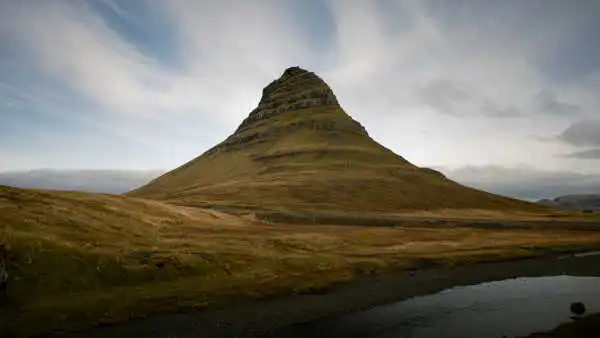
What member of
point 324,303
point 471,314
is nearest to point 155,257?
point 324,303

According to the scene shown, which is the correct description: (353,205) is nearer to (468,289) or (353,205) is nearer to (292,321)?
(468,289)

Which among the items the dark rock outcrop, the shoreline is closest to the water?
the shoreline

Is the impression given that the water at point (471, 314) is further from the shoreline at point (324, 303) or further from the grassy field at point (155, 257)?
the grassy field at point (155, 257)

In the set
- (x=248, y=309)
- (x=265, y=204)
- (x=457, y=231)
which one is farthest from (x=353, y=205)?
(x=248, y=309)

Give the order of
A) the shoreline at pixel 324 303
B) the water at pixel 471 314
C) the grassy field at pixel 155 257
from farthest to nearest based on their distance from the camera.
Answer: the grassy field at pixel 155 257
the shoreline at pixel 324 303
the water at pixel 471 314

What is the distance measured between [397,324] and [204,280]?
903 inches

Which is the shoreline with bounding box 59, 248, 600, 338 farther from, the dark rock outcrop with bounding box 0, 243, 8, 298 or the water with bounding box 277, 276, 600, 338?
the dark rock outcrop with bounding box 0, 243, 8, 298

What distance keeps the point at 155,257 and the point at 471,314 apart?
36.2m

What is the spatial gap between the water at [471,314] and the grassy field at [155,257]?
443 inches

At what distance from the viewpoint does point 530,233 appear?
107938mm

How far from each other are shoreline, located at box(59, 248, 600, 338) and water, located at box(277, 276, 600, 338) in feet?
7.20

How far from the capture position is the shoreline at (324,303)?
37531 millimetres

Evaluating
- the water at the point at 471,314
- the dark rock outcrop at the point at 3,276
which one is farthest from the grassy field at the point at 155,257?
the water at the point at 471,314

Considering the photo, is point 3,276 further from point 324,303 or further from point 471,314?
point 471,314
